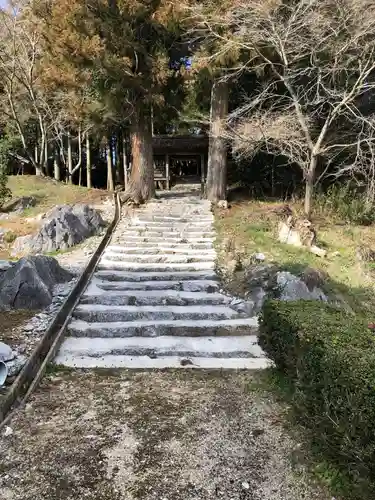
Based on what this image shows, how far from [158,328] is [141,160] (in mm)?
7753

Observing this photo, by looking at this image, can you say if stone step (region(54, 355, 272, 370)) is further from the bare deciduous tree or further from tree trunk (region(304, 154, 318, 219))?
the bare deciduous tree

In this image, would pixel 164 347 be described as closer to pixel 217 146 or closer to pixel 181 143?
pixel 217 146

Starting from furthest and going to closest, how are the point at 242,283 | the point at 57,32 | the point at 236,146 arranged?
the point at 57,32 → the point at 236,146 → the point at 242,283

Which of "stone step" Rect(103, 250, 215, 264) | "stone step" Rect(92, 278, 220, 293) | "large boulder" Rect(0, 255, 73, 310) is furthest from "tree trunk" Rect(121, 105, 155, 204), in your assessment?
"large boulder" Rect(0, 255, 73, 310)

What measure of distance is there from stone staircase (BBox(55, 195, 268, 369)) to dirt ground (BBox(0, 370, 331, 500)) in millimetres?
546

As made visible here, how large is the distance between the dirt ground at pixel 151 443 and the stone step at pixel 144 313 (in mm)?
1427

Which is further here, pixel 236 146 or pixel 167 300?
pixel 236 146

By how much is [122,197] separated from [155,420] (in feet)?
30.4

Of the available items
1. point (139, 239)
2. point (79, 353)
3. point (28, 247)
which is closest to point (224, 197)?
point (139, 239)

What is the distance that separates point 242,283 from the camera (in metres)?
7.14

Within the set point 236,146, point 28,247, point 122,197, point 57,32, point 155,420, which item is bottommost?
point 155,420

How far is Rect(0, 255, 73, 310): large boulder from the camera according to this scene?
6.22 m

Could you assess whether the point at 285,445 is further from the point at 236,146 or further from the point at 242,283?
the point at 236,146

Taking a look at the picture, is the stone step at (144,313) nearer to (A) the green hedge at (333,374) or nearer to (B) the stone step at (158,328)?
(B) the stone step at (158,328)
